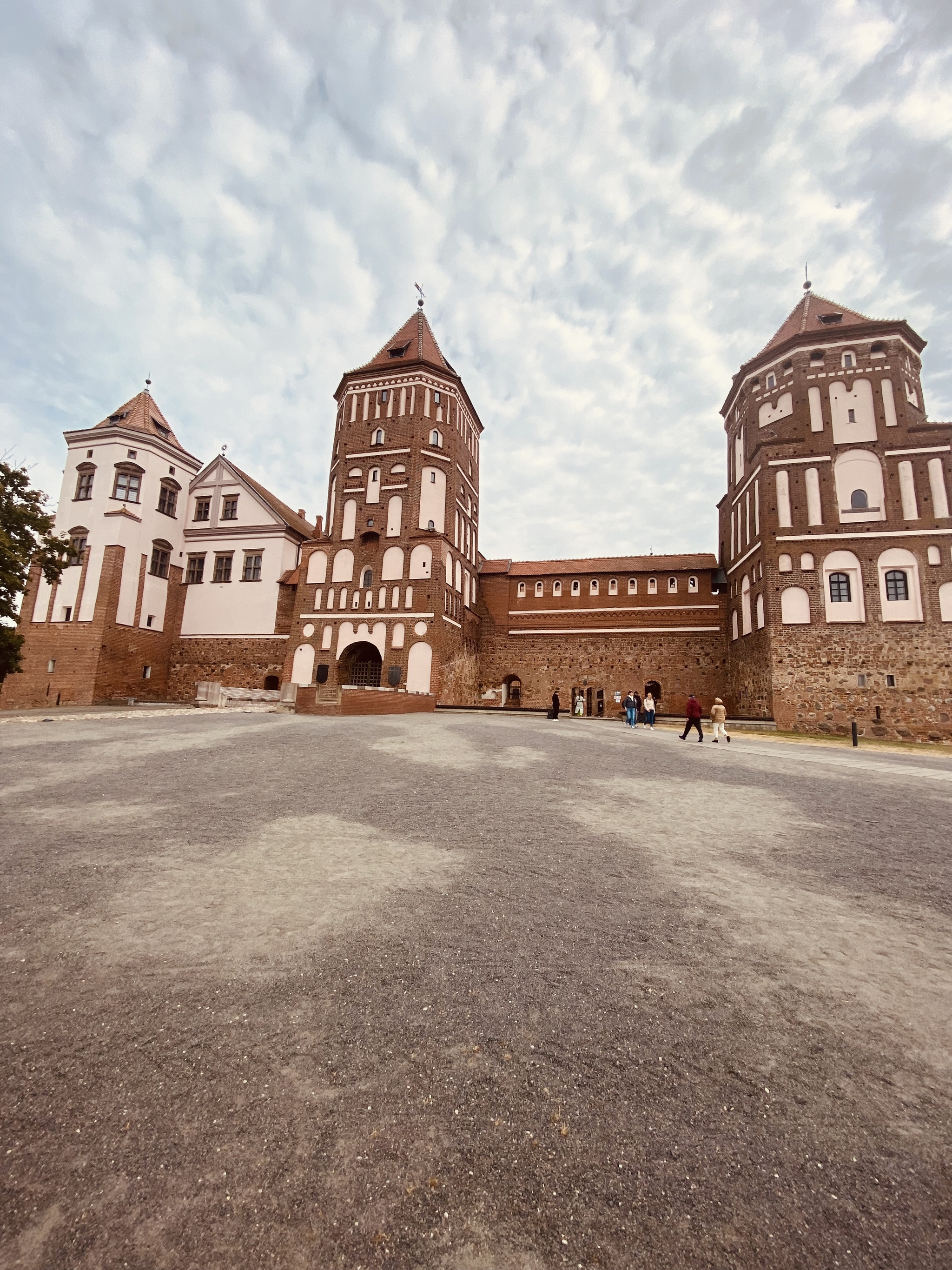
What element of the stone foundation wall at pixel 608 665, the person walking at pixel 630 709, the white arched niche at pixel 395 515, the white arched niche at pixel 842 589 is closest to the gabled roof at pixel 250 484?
the white arched niche at pixel 395 515

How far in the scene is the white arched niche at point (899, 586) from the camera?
25766 mm

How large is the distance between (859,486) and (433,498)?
2228cm

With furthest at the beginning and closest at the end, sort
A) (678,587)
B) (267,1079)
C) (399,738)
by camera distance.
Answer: (678,587) → (399,738) → (267,1079)

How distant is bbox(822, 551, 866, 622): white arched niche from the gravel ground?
2454cm

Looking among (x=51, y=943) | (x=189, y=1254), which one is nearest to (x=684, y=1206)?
(x=189, y=1254)

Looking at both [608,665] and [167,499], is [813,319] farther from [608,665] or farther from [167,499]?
[167,499]

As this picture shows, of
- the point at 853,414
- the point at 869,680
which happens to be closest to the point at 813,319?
the point at 853,414

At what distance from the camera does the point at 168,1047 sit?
258 centimetres

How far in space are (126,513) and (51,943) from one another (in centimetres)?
3369

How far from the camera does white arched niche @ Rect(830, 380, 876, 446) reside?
27781 mm

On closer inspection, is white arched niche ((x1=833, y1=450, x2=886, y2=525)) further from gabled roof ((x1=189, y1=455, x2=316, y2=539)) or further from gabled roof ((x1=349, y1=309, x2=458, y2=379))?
gabled roof ((x1=189, y1=455, x2=316, y2=539))

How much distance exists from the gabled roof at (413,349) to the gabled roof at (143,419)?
12201mm

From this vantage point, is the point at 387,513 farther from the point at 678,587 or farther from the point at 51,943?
the point at 51,943

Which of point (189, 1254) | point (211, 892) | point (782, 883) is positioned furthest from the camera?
point (782, 883)
